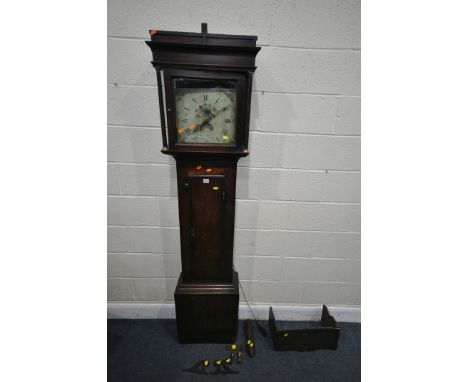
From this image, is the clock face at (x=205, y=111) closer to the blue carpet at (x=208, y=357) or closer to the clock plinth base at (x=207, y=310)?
the clock plinth base at (x=207, y=310)

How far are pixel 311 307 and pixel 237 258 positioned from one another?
73 cm

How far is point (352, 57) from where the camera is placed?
54.3 inches

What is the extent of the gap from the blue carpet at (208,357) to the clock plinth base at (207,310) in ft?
0.31

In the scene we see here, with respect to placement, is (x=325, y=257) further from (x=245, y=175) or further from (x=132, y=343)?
(x=132, y=343)

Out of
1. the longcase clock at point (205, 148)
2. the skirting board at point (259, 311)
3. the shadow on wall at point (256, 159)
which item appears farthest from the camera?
the skirting board at point (259, 311)

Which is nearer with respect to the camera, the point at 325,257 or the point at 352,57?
the point at 352,57

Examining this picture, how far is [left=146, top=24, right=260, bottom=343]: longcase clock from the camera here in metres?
1.07

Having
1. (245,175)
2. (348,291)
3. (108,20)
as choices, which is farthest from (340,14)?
(348,291)

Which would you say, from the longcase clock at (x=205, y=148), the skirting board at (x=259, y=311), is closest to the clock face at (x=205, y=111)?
the longcase clock at (x=205, y=148)

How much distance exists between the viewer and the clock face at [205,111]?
1.15 metres

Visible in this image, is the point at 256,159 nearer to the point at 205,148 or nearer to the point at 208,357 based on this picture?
the point at 205,148

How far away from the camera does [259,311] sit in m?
1.81

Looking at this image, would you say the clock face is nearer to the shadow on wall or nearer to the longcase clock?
the longcase clock

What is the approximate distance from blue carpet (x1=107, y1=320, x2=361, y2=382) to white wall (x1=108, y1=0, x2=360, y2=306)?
0.85 feet
